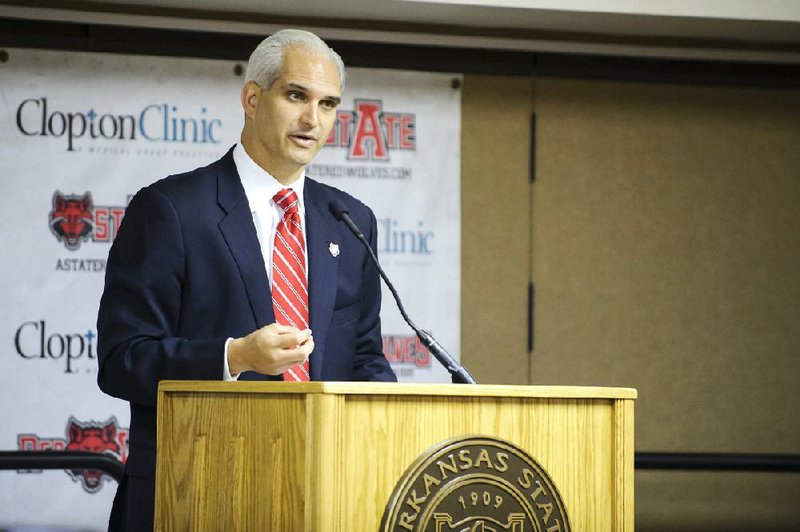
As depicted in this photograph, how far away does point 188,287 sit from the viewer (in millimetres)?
2053

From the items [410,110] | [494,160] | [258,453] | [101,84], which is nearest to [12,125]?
[101,84]

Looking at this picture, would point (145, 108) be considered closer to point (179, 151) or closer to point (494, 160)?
point (179, 151)

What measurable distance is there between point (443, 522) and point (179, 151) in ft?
9.79

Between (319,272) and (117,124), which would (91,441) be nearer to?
(117,124)

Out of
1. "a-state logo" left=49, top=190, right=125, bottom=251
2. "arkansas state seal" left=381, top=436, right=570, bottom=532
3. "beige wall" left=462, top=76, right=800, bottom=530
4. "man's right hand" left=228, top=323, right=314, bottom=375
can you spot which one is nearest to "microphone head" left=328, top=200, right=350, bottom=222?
"man's right hand" left=228, top=323, right=314, bottom=375

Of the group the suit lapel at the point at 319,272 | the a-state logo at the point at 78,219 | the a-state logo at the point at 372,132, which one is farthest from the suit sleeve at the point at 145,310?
the a-state logo at the point at 372,132

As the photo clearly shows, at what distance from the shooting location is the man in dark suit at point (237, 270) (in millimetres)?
1962

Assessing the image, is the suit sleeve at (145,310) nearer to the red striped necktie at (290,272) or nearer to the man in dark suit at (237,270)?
the man in dark suit at (237,270)

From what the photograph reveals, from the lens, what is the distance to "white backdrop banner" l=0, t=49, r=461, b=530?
4215 millimetres

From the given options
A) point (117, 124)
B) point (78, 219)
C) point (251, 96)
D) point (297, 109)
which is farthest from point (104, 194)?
point (297, 109)

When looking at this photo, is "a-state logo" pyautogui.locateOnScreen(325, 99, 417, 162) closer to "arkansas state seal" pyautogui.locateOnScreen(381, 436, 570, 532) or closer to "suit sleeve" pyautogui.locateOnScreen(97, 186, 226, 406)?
"suit sleeve" pyautogui.locateOnScreen(97, 186, 226, 406)

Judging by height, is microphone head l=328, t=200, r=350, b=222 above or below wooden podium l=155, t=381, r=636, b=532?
above

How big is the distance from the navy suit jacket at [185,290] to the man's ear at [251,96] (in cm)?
14

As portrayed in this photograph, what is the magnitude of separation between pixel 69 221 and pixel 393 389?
9.74 feet
